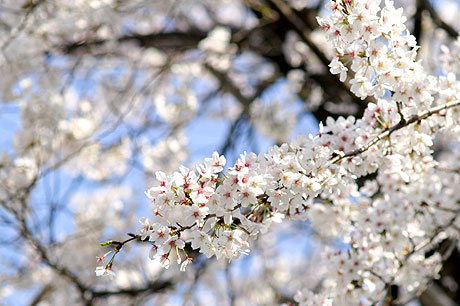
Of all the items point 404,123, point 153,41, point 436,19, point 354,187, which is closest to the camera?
point 404,123

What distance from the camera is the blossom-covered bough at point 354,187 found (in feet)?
5.29

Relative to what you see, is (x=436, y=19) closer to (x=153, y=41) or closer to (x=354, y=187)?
(x=354, y=187)

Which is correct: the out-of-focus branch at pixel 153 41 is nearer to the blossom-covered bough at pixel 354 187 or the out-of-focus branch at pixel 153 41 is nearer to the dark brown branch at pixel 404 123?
the blossom-covered bough at pixel 354 187

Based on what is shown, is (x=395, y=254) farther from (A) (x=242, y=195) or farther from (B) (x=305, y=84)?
(B) (x=305, y=84)

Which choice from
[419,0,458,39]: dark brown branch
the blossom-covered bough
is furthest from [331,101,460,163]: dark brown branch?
[419,0,458,39]: dark brown branch

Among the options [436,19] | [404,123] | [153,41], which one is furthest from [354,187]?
[153,41]

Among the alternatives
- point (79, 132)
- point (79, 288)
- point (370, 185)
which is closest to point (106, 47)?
point (79, 132)

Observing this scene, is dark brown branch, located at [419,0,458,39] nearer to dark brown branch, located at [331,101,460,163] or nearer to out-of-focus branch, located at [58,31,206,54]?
out-of-focus branch, located at [58,31,206,54]

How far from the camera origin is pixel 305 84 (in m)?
5.15

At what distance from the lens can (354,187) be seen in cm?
240

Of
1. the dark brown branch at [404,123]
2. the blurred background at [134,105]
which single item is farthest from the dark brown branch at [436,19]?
the dark brown branch at [404,123]

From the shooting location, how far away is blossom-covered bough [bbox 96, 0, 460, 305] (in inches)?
63.5

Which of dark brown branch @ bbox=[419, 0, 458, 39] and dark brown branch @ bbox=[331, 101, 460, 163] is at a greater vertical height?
dark brown branch @ bbox=[331, 101, 460, 163]

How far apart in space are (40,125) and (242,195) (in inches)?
118
